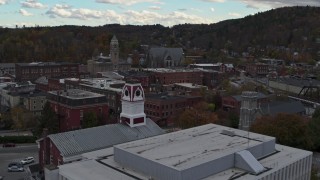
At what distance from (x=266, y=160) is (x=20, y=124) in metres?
40.2

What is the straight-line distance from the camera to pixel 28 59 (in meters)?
136

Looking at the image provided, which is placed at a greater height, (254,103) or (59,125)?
(254,103)

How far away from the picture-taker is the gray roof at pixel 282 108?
66688 millimetres

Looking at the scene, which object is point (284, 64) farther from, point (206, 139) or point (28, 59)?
point (206, 139)

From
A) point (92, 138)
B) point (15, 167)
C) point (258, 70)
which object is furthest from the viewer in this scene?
point (258, 70)

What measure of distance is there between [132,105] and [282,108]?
3445cm

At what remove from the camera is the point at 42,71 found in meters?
105

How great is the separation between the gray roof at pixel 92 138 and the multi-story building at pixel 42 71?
61531 mm

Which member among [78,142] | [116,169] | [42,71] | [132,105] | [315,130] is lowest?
[315,130]

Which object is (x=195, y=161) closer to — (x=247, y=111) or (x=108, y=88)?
(x=247, y=111)

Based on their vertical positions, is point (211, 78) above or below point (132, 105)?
below

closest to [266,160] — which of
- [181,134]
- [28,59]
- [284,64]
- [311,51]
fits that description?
[181,134]

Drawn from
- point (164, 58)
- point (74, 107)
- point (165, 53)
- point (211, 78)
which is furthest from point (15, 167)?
point (165, 53)

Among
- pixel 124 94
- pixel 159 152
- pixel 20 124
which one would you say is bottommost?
pixel 20 124
